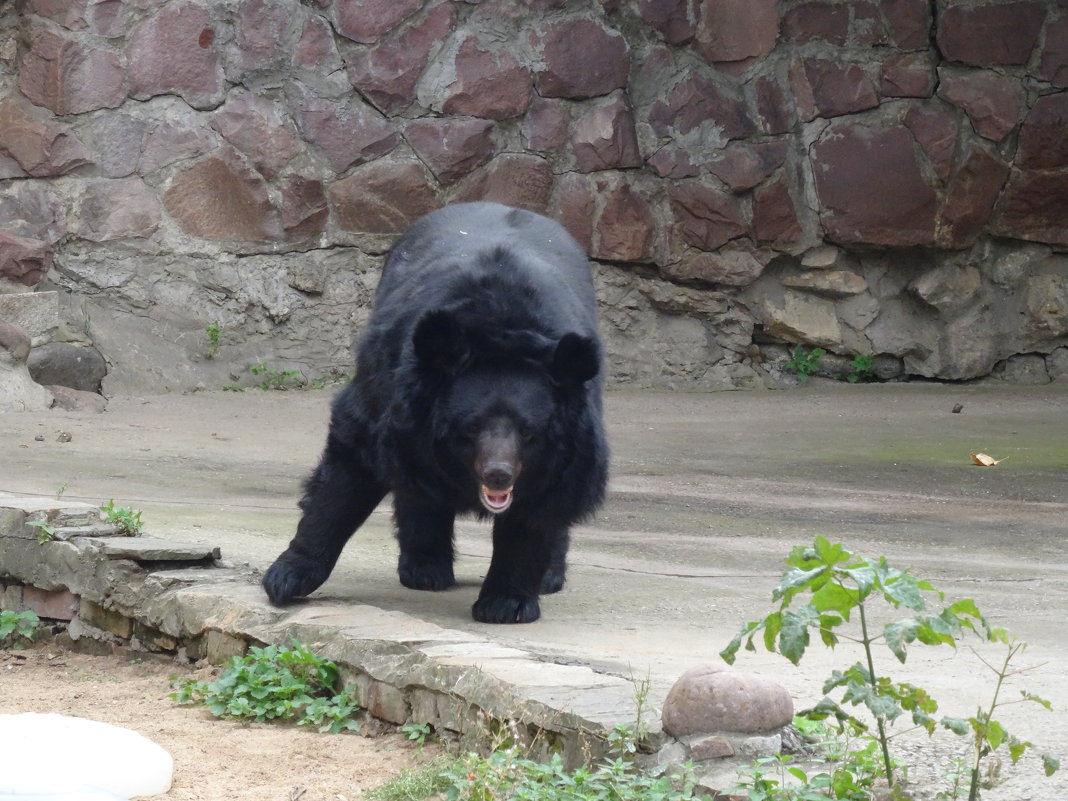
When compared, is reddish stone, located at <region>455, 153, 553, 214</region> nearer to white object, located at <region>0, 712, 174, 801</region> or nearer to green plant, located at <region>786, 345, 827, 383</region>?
green plant, located at <region>786, 345, 827, 383</region>

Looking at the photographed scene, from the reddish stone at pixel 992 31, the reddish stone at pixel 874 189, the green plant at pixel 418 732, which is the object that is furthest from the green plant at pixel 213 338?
the green plant at pixel 418 732

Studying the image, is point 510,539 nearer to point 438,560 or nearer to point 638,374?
point 438,560

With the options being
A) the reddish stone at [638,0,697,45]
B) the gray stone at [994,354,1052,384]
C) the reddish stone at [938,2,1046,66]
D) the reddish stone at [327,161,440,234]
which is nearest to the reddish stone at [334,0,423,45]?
the reddish stone at [327,161,440,234]

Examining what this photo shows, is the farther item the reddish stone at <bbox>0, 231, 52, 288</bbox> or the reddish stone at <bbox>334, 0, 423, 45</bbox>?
the reddish stone at <bbox>334, 0, 423, 45</bbox>

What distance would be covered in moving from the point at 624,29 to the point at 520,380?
18.9 feet

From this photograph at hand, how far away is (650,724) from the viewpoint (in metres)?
2.70

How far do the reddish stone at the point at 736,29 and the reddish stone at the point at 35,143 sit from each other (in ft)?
12.2

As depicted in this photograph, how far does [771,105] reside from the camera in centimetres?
912

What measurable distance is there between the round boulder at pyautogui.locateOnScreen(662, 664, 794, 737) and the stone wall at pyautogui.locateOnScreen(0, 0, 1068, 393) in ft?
20.1

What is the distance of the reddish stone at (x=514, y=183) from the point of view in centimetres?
888

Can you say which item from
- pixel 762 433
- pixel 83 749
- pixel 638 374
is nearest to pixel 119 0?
pixel 638 374

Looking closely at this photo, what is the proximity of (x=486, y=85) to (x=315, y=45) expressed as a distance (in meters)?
1.02

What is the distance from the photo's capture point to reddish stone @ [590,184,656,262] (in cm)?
900

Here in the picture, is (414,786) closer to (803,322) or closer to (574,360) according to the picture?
(574,360)
